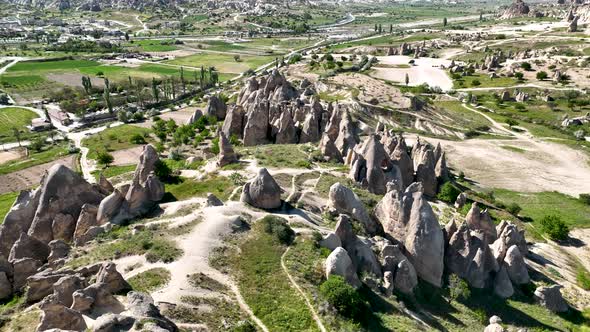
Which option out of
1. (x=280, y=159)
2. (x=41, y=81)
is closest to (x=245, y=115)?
(x=280, y=159)

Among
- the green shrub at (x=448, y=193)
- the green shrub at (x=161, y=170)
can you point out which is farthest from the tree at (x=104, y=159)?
the green shrub at (x=448, y=193)

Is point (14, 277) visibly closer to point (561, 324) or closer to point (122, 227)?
point (122, 227)

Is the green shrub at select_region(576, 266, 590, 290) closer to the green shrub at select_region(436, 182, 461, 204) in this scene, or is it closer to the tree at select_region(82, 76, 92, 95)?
the green shrub at select_region(436, 182, 461, 204)

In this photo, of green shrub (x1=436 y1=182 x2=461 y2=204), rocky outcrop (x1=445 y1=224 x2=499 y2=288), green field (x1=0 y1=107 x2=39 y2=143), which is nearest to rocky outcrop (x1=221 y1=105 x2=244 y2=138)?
green shrub (x1=436 y1=182 x2=461 y2=204)

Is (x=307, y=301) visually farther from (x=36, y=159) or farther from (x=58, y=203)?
(x=36, y=159)

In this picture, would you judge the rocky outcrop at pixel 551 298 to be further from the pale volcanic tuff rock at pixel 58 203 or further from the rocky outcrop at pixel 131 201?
the pale volcanic tuff rock at pixel 58 203

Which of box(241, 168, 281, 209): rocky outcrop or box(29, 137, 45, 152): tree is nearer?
box(241, 168, 281, 209): rocky outcrop

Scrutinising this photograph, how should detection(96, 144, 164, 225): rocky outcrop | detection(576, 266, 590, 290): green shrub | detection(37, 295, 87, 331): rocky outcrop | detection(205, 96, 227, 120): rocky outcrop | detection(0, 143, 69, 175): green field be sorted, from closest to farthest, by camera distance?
detection(37, 295, 87, 331): rocky outcrop, detection(96, 144, 164, 225): rocky outcrop, detection(576, 266, 590, 290): green shrub, detection(0, 143, 69, 175): green field, detection(205, 96, 227, 120): rocky outcrop
